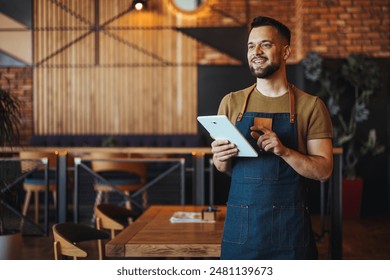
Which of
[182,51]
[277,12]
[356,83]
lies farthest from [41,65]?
[356,83]

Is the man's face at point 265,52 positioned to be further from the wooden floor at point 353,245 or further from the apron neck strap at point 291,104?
the wooden floor at point 353,245

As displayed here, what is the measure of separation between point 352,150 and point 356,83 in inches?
30.2

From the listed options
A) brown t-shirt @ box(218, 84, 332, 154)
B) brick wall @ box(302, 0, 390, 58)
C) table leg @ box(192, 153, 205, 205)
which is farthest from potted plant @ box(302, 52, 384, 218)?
brown t-shirt @ box(218, 84, 332, 154)

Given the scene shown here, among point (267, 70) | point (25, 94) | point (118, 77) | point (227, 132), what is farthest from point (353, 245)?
point (25, 94)

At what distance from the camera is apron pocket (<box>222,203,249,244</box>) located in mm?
2066

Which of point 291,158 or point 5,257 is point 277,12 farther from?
point 291,158

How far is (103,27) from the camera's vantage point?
26.2 ft

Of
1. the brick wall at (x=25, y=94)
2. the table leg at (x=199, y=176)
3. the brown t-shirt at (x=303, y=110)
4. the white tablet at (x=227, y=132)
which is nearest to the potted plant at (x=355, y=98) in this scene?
the table leg at (x=199, y=176)

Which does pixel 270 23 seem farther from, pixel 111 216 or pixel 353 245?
pixel 353 245

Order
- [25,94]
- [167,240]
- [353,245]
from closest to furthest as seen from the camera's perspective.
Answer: [167,240], [353,245], [25,94]

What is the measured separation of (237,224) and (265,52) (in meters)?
0.59

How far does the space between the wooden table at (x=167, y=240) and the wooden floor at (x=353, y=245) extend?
63.9 inches

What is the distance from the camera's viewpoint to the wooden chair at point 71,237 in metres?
2.49

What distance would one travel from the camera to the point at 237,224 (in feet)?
6.84
